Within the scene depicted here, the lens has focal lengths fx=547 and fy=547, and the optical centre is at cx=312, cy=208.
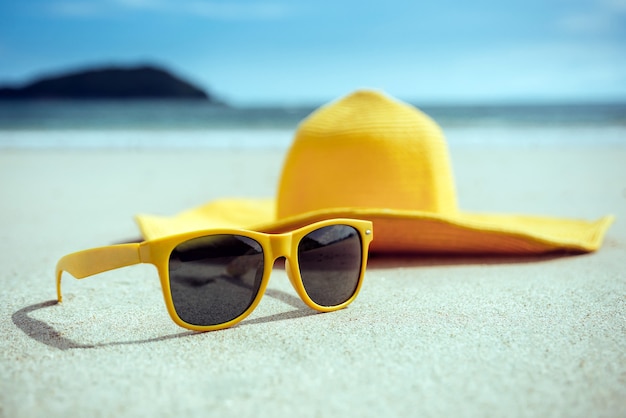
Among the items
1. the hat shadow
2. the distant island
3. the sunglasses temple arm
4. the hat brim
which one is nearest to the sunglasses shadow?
the sunglasses temple arm

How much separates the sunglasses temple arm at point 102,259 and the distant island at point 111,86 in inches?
1350

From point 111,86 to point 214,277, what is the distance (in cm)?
3631

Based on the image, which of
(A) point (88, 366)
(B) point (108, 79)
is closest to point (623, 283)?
(A) point (88, 366)

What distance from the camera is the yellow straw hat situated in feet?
7.15

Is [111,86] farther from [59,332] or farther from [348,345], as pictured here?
[348,345]

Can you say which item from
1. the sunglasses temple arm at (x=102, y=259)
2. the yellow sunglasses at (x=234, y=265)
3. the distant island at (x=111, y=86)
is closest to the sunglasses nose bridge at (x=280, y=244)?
the yellow sunglasses at (x=234, y=265)

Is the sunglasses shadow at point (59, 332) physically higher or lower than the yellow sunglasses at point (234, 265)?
lower

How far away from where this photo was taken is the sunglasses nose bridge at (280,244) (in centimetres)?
154

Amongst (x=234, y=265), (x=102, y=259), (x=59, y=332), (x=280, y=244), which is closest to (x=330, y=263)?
(x=280, y=244)

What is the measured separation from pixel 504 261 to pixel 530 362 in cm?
105

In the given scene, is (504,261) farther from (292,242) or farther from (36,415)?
(36,415)

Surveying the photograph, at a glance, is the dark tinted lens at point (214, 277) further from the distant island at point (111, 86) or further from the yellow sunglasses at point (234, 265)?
the distant island at point (111, 86)

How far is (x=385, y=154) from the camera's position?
7.46ft

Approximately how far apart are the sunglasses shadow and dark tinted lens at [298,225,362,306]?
0.08 m
